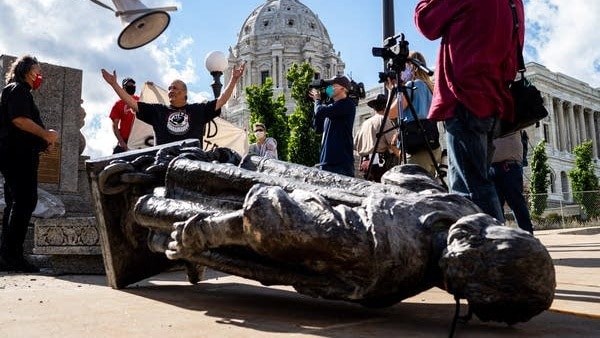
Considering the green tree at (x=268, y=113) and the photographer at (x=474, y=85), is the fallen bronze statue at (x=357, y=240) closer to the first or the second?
the photographer at (x=474, y=85)

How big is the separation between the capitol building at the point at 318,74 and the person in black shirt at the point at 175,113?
47898mm

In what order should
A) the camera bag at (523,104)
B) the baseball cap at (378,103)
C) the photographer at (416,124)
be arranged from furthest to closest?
→ the baseball cap at (378,103)
the photographer at (416,124)
the camera bag at (523,104)

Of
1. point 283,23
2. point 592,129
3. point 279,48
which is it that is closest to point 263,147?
point 592,129

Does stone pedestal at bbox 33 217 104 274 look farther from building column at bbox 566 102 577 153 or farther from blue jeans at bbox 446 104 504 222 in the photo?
building column at bbox 566 102 577 153

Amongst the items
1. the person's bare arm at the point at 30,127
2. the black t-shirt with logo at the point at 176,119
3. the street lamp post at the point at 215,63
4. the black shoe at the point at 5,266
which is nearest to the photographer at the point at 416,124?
Answer: the black t-shirt with logo at the point at 176,119

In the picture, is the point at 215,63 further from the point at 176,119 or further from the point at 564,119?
the point at 564,119

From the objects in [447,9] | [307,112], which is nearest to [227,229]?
[447,9]

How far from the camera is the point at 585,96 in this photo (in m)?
62.9

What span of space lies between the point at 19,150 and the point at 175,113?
1.35 m

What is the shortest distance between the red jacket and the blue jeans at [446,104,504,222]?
53 mm

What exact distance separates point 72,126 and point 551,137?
59.9 m

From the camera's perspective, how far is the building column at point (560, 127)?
60375mm

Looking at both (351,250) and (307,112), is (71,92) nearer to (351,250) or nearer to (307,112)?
(351,250)

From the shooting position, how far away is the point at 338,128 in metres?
5.28
